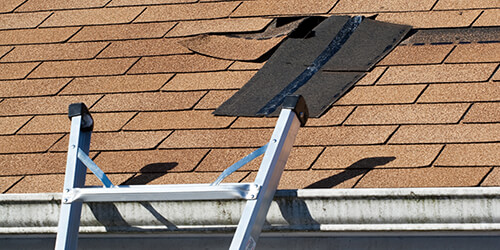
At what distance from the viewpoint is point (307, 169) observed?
3.48 m

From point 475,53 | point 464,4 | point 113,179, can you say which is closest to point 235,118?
point 113,179

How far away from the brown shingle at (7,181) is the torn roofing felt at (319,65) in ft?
3.34

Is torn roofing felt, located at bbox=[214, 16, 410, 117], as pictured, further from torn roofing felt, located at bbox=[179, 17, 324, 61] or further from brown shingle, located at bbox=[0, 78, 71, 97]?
brown shingle, located at bbox=[0, 78, 71, 97]

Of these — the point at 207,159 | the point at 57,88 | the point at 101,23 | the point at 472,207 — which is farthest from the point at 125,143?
the point at 472,207

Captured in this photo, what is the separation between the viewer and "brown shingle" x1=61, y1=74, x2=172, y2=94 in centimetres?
436

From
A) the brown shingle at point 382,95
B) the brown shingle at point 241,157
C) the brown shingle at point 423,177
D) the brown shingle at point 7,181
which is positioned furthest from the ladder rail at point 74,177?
the brown shingle at point 382,95

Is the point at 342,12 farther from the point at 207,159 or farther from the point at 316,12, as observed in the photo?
the point at 207,159

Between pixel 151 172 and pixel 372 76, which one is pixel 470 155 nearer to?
pixel 372 76

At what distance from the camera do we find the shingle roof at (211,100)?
347cm

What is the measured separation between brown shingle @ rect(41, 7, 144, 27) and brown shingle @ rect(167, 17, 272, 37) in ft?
1.31

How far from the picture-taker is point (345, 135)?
3676 mm

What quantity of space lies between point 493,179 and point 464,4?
5.71 feet

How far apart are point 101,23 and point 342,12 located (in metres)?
1.50

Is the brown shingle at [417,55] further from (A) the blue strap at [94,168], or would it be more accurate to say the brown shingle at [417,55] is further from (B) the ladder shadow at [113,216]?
(A) the blue strap at [94,168]
